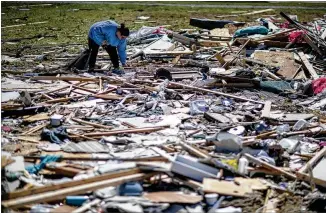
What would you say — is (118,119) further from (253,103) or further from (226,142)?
(253,103)

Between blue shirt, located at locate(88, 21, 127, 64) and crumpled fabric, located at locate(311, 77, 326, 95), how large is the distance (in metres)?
5.64

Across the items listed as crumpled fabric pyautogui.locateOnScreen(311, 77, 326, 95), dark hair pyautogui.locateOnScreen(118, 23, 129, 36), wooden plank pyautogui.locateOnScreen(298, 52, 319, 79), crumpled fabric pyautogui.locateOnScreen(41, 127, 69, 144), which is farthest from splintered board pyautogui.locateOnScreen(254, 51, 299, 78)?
crumpled fabric pyautogui.locateOnScreen(41, 127, 69, 144)

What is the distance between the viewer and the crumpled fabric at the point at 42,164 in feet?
19.5

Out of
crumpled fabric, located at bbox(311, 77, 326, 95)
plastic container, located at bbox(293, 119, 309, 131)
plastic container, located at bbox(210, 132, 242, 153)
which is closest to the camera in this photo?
plastic container, located at bbox(210, 132, 242, 153)

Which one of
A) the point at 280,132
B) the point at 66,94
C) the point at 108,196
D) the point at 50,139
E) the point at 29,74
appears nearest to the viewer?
the point at 108,196

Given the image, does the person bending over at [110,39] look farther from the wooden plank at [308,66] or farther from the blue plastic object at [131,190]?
the blue plastic object at [131,190]

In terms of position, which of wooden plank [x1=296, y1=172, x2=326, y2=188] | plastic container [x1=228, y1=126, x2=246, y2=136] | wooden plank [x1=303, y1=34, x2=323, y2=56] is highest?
wooden plank [x1=303, y1=34, x2=323, y2=56]

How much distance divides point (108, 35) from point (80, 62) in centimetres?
139

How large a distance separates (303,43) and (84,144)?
1075cm

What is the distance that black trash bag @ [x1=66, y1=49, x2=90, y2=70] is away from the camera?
40.2 feet

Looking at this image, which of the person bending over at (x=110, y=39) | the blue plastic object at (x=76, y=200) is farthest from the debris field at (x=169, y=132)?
the person bending over at (x=110, y=39)

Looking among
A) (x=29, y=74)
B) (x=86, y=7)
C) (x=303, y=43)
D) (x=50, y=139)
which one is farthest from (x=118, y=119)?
(x=86, y=7)

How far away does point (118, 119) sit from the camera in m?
8.43

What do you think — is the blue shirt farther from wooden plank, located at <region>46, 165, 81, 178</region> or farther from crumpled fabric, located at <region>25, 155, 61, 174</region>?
wooden plank, located at <region>46, 165, 81, 178</region>
